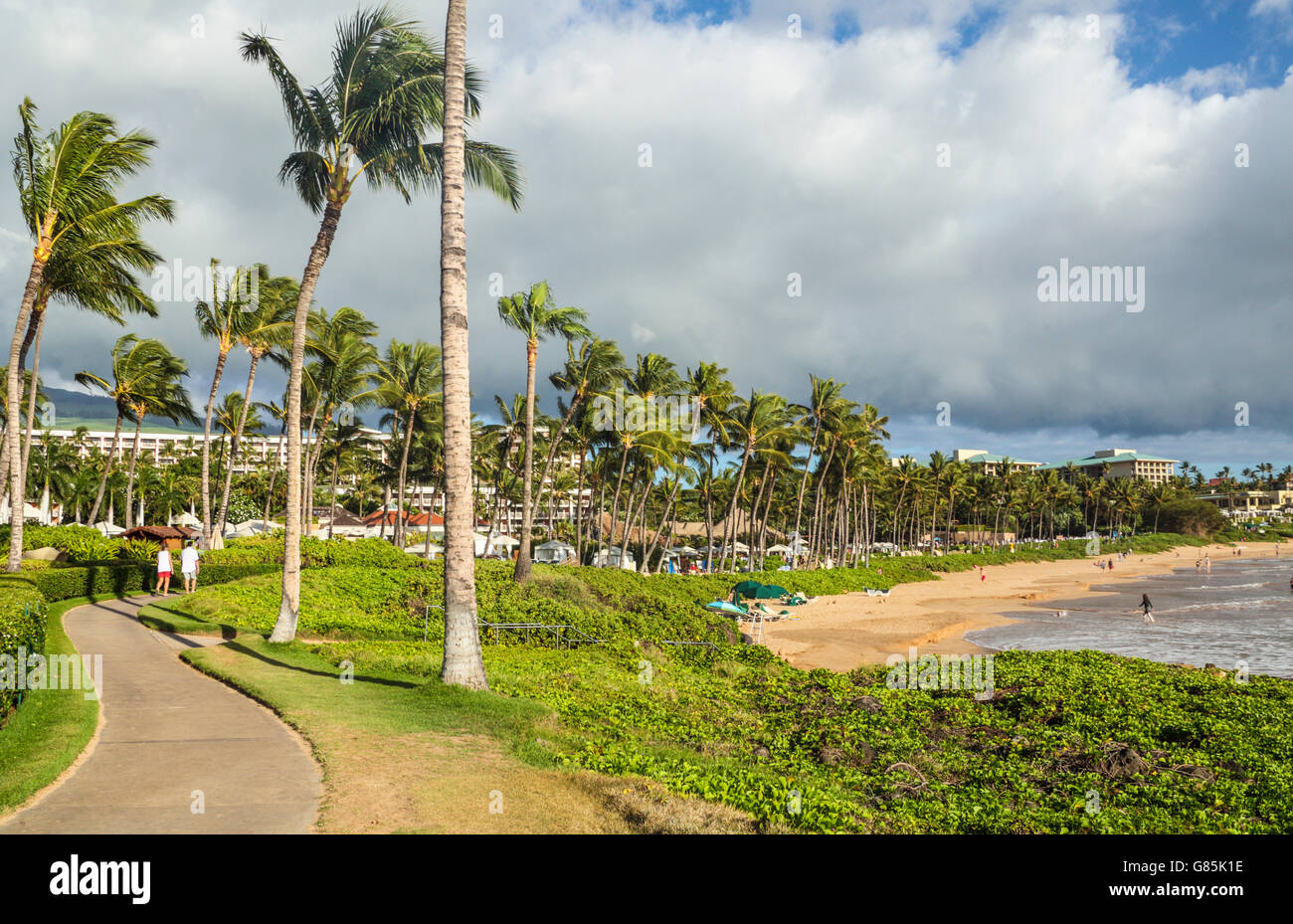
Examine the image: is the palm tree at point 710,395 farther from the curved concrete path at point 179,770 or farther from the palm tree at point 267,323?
the curved concrete path at point 179,770

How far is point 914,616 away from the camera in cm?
4312

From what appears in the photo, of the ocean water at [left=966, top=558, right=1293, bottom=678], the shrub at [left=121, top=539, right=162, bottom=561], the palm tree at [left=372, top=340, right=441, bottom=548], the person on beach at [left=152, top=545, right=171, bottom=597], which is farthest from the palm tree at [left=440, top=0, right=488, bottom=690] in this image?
the palm tree at [left=372, top=340, right=441, bottom=548]

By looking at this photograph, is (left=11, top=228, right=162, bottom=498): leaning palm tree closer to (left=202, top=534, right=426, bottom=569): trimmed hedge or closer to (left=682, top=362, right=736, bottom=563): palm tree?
(left=202, top=534, right=426, bottom=569): trimmed hedge

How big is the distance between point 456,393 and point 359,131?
8189 millimetres

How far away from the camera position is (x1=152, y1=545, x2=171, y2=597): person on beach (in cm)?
2403

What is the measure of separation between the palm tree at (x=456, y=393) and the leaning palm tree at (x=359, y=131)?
2.55m

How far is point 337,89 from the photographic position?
660 inches

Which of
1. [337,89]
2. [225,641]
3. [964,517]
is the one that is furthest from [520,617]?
[964,517]

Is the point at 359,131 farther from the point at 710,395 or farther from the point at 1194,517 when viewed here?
the point at 1194,517

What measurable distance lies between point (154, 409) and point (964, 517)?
13388 cm

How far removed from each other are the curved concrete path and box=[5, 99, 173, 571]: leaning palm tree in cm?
1172

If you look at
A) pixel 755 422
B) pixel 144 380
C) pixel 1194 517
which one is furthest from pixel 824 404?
pixel 1194 517
